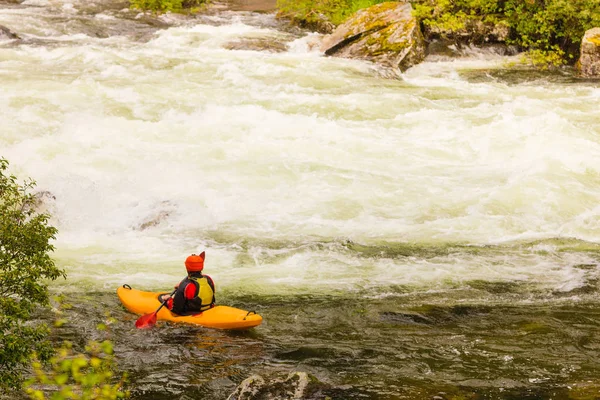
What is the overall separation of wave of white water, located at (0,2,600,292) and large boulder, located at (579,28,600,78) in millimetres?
1088

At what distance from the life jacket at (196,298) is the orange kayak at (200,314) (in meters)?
0.05

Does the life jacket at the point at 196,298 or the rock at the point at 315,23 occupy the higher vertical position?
the rock at the point at 315,23

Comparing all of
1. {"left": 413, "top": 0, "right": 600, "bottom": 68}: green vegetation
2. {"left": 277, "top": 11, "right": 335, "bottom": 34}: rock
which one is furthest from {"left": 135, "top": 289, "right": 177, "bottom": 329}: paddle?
{"left": 277, "top": 11, "right": 335, "bottom": 34}: rock

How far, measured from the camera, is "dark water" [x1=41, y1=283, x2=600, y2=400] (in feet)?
16.3

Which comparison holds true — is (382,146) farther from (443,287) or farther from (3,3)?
(3,3)

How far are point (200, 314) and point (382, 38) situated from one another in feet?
41.3

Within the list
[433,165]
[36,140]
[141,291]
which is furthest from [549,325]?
[36,140]

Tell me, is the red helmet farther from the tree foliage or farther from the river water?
the tree foliage

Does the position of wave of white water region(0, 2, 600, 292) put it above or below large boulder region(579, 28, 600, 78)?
below

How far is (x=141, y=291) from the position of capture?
660cm

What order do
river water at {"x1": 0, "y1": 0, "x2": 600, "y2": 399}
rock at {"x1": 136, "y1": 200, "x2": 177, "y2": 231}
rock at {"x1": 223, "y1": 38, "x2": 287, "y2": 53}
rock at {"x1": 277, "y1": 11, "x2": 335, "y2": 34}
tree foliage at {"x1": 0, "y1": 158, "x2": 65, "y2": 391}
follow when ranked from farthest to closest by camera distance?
rock at {"x1": 277, "y1": 11, "x2": 335, "y2": 34}, rock at {"x1": 223, "y1": 38, "x2": 287, "y2": 53}, rock at {"x1": 136, "y1": 200, "x2": 177, "y2": 231}, river water at {"x1": 0, "y1": 0, "x2": 600, "y2": 399}, tree foliage at {"x1": 0, "y1": 158, "x2": 65, "y2": 391}

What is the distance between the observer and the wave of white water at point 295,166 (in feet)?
24.9

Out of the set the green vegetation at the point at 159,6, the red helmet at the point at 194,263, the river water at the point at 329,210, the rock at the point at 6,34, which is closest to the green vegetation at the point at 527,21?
the river water at the point at 329,210

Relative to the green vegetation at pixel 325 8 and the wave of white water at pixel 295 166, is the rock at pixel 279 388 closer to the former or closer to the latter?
the wave of white water at pixel 295 166
